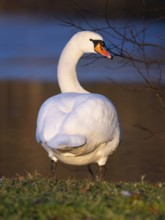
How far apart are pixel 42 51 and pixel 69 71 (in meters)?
17.6

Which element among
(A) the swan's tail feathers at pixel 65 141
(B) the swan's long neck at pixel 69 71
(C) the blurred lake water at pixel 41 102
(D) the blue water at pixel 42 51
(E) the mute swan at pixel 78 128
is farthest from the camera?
(D) the blue water at pixel 42 51

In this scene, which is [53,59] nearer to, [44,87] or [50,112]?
[44,87]

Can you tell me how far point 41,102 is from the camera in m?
16.7

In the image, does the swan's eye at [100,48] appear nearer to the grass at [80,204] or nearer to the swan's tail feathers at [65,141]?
the swan's tail feathers at [65,141]

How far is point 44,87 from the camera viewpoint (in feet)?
60.3

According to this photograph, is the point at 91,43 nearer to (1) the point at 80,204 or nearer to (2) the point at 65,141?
(2) the point at 65,141

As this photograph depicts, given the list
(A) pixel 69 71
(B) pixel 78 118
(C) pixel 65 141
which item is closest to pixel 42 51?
(A) pixel 69 71

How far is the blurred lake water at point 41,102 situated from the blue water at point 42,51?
0.02 m

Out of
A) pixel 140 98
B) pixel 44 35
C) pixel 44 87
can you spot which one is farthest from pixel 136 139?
pixel 44 35

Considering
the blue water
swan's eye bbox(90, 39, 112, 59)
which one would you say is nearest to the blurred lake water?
the blue water

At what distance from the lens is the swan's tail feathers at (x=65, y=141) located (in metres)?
7.04

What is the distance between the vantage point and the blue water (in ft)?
65.9

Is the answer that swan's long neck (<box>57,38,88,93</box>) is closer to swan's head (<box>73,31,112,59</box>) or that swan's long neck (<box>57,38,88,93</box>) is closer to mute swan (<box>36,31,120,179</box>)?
swan's head (<box>73,31,112,59</box>)

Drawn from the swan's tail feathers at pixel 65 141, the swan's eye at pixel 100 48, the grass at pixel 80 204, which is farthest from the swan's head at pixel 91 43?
the grass at pixel 80 204
